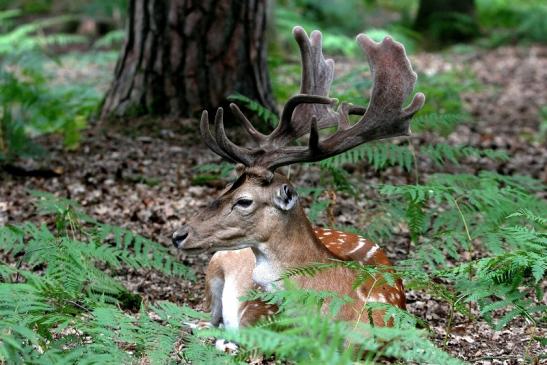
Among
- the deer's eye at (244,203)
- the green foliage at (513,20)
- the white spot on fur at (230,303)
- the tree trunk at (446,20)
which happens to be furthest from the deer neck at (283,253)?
the tree trunk at (446,20)

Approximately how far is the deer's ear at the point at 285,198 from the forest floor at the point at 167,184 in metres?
1.15

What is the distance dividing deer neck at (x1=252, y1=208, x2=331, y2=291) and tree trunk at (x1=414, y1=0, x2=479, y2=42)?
12.1 metres

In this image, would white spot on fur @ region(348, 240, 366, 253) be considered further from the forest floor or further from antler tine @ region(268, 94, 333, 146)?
antler tine @ region(268, 94, 333, 146)

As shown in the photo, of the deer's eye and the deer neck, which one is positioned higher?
the deer's eye

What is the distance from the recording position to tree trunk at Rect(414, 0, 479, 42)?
16.3 meters

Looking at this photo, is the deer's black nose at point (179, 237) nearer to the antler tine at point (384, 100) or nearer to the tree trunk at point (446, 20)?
the antler tine at point (384, 100)

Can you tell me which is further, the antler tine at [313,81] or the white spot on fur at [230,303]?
the white spot on fur at [230,303]

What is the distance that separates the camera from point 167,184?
7.39m

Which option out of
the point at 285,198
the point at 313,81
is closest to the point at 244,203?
the point at 285,198

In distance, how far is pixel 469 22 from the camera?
1647cm

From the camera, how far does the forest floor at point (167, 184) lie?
5262 mm

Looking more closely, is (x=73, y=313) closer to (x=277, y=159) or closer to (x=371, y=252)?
(x=277, y=159)

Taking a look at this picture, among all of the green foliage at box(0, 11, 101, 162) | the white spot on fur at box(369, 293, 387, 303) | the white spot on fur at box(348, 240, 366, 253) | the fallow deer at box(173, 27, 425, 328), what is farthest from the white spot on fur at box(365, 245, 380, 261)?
the green foliage at box(0, 11, 101, 162)

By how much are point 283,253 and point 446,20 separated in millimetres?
12615
